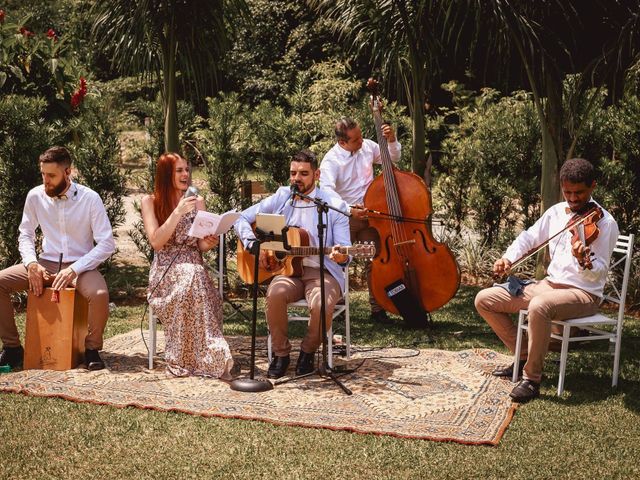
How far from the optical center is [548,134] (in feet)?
25.1

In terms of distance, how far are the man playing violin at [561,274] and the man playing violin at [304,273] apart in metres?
1.06

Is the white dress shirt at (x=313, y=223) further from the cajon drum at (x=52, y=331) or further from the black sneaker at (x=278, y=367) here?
the cajon drum at (x=52, y=331)

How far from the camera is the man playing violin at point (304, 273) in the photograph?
18.9 ft

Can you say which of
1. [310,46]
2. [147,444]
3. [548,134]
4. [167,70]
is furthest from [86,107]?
[310,46]

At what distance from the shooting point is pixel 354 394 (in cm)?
537

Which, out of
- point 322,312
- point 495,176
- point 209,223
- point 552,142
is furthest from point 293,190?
point 495,176

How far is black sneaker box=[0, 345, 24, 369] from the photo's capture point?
19.6 feet

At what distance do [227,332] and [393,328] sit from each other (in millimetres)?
1445

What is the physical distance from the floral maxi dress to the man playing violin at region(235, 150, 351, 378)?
39 cm

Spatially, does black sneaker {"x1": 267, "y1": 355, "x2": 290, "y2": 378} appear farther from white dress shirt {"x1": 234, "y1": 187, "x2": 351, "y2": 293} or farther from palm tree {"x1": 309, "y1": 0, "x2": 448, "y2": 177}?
palm tree {"x1": 309, "y1": 0, "x2": 448, "y2": 177}

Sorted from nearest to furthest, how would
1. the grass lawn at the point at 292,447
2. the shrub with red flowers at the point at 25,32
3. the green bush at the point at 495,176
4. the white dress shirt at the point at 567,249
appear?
the grass lawn at the point at 292,447 < the white dress shirt at the point at 567,249 < the shrub with red flowers at the point at 25,32 < the green bush at the point at 495,176

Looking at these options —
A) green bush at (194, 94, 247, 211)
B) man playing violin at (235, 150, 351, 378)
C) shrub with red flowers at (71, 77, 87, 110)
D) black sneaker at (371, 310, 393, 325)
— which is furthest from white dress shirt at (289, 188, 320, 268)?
shrub with red flowers at (71, 77, 87, 110)

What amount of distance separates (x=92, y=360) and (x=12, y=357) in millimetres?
609

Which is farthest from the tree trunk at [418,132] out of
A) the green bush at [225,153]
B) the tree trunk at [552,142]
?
the green bush at [225,153]
